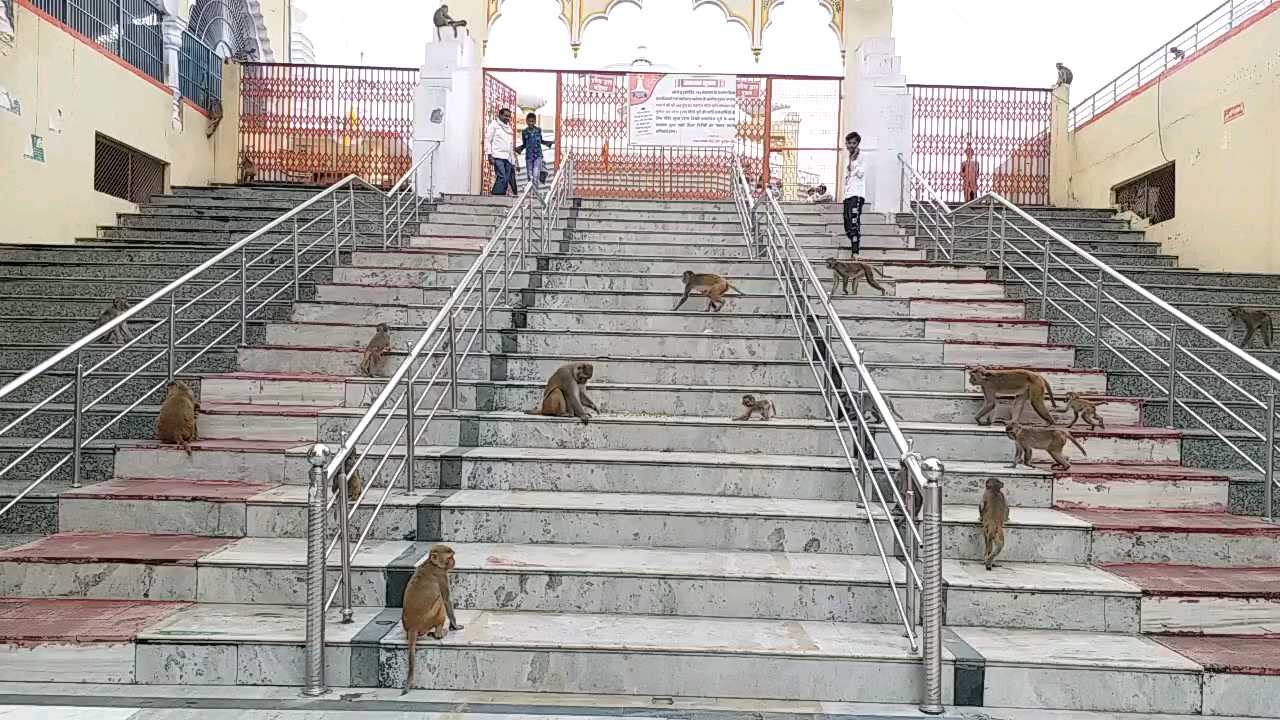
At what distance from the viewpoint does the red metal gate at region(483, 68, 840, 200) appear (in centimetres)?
1430

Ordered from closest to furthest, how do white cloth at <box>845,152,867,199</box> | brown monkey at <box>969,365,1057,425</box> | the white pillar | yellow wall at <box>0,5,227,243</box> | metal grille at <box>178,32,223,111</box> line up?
brown monkey at <box>969,365,1057,425</box> < white cloth at <box>845,152,867,199</box> < yellow wall at <box>0,5,227,243</box> < the white pillar < metal grille at <box>178,32,223,111</box>

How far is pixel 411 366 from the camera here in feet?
18.1

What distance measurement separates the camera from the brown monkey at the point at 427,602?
407 centimetres

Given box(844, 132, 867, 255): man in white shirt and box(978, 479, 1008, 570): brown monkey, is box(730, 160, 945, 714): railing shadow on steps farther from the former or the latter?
box(844, 132, 867, 255): man in white shirt

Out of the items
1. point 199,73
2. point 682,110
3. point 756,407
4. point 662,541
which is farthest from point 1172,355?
point 199,73

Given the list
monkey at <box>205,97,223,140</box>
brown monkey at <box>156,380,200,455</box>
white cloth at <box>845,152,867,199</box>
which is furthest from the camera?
monkey at <box>205,97,223,140</box>

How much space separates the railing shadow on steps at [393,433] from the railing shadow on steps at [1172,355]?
455cm

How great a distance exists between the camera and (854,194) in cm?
1027

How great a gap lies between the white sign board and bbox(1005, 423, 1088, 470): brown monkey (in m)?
9.12

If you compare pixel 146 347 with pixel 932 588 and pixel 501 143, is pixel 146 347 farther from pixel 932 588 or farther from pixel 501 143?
pixel 501 143

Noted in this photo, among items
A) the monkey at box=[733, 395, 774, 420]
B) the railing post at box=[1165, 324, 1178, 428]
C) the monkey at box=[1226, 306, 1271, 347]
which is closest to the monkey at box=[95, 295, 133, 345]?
the monkey at box=[733, 395, 774, 420]

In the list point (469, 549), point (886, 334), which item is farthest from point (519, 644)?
point (886, 334)

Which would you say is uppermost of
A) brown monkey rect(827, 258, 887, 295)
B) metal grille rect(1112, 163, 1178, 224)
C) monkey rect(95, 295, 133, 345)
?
metal grille rect(1112, 163, 1178, 224)

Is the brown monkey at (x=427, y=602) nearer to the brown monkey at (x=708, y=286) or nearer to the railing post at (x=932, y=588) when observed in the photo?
the railing post at (x=932, y=588)
